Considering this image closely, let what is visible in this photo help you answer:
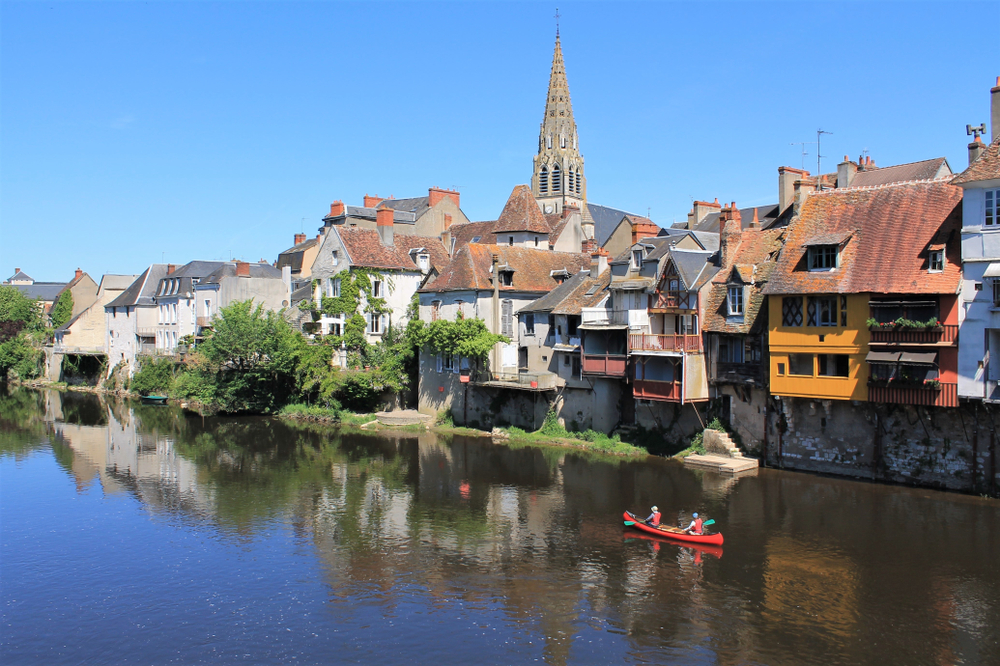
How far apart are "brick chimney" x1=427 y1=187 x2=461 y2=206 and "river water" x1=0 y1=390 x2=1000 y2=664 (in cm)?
5025

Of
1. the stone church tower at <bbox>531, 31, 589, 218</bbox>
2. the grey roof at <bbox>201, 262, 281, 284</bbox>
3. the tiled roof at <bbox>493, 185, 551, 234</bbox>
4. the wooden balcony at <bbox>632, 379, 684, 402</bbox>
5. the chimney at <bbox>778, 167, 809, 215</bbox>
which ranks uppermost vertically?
the stone church tower at <bbox>531, 31, 589, 218</bbox>

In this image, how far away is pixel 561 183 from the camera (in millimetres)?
111750

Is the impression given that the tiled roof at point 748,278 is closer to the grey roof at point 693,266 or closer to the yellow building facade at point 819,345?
the grey roof at point 693,266

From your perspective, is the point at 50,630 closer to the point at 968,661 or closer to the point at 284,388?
the point at 968,661

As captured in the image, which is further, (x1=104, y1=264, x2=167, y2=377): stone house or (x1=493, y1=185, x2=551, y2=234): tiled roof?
(x1=104, y1=264, x2=167, y2=377): stone house

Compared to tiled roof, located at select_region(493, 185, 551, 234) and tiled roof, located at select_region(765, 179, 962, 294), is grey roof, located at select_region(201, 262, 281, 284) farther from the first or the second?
tiled roof, located at select_region(765, 179, 962, 294)

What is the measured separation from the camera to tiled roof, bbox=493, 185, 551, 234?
6925cm

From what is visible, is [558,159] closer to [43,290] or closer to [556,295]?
[556,295]

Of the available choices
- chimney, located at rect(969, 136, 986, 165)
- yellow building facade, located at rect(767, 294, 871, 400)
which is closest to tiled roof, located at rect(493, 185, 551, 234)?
yellow building facade, located at rect(767, 294, 871, 400)


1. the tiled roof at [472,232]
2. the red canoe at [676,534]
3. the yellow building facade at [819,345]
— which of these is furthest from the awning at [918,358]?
the tiled roof at [472,232]

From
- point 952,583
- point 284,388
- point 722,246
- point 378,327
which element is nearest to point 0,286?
point 284,388

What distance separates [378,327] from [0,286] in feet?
221

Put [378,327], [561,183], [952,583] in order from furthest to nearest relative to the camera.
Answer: [561,183]
[378,327]
[952,583]

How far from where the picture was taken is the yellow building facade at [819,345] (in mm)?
36000
